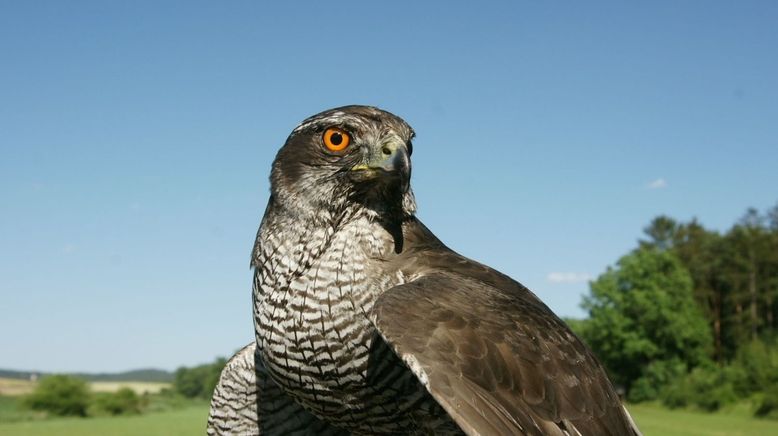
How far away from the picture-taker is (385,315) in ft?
12.4

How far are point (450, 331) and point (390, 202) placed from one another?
3.19ft

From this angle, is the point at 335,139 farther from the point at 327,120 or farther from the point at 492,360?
the point at 492,360

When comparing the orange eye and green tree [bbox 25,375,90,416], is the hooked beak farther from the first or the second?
green tree [bbox 25,375,90,416]

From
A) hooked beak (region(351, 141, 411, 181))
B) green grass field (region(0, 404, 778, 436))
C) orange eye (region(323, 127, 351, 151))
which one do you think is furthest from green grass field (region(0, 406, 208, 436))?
hooked beak (region(351, 141, 411, 181))

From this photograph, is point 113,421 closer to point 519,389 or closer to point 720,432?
point 720,432

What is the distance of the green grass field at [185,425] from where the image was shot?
1176 inches

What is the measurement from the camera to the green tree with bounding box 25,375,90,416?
35031mm

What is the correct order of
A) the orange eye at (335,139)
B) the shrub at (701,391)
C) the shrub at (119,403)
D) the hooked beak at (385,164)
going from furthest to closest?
the shrub at (701,391) → the shrub at (119,403) → the orange eye at (335,139) → the hooked beak at (385,164)

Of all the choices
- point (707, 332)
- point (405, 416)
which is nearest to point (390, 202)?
point (405, 416)

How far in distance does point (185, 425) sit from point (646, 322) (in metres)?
41.4

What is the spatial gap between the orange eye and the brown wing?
963 millimetres

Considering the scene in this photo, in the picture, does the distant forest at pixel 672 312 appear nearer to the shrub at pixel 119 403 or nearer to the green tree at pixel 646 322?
the green tree at pixel 646 322

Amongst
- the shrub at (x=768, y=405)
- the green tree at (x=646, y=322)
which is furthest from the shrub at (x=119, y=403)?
the green tree at (x=646, y=322)

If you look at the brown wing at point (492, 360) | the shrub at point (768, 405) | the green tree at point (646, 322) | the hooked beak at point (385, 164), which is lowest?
the shrub at point (768, 405)
